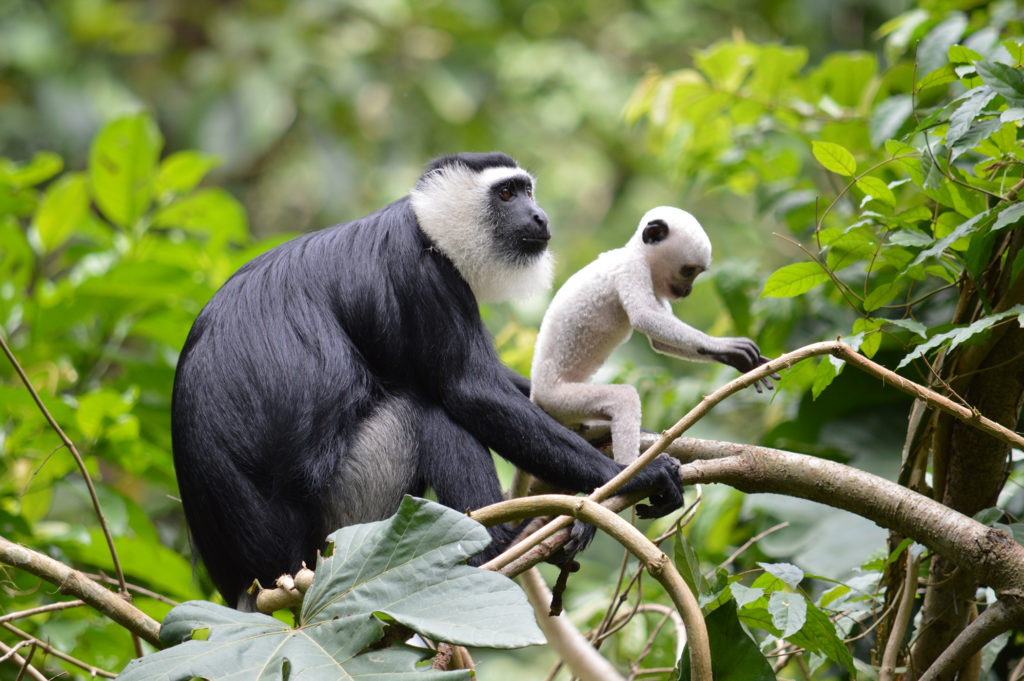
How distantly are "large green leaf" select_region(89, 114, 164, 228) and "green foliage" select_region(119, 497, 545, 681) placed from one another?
2519mm

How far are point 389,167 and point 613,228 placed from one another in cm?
214

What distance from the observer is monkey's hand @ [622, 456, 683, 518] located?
71.6 inches

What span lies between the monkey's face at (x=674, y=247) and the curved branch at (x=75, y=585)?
116 centimetres

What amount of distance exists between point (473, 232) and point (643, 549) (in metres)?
1.06

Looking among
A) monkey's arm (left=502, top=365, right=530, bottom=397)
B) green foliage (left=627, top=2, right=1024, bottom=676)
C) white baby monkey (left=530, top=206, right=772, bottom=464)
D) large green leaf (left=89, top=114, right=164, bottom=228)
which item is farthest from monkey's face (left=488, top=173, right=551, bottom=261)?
large green leaf (left=89, top=114, right=164, bottom=228)

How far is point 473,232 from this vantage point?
7.24 feet

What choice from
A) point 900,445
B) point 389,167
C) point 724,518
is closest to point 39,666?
point 724,518

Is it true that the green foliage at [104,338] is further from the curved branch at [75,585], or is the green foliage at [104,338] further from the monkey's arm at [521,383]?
the monkey's arm at [521,383]

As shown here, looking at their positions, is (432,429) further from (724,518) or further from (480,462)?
(724,518)

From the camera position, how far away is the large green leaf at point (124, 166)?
348 centimetres

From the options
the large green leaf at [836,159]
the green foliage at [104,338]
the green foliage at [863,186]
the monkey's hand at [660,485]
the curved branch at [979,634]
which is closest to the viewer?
the curved branch at [979,634]

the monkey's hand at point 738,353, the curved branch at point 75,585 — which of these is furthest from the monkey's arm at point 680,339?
the curved branch at point 75,585

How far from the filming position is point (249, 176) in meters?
9.02

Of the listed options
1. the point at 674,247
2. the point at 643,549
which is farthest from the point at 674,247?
the point at 643,549
